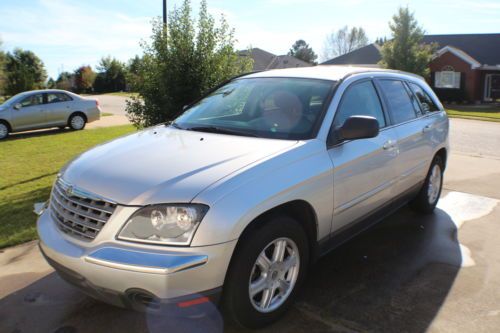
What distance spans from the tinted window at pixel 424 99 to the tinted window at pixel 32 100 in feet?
43.6

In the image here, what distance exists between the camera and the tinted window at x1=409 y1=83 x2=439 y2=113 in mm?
5246

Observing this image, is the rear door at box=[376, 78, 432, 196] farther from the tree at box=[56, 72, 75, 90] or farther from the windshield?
the tree at box=[56, 72, 75, 90]

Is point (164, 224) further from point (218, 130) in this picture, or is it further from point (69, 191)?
point (218, 130)

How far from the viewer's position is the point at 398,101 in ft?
15.5

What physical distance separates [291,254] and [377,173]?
128 cm

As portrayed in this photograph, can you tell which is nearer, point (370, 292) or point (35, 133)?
point (370, 292)

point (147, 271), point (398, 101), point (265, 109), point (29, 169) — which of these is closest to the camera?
point (147, 271)

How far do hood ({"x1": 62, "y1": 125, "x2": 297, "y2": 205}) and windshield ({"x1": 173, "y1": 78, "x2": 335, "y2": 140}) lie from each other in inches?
8.1

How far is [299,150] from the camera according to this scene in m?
3.21

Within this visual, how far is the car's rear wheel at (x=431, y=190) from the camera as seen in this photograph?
17.7ft

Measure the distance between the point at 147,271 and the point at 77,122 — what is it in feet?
47.7

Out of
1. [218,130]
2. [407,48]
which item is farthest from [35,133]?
[407,48]

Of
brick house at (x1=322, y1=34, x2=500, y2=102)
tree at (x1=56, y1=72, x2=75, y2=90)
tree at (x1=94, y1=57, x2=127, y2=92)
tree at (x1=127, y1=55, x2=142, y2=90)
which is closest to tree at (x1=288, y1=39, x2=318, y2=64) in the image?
tree at (x1=94, y1=57, x2=127, y2=92)

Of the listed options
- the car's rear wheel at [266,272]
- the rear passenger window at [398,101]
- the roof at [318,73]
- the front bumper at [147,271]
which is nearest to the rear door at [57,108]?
the roof at [318,73]
